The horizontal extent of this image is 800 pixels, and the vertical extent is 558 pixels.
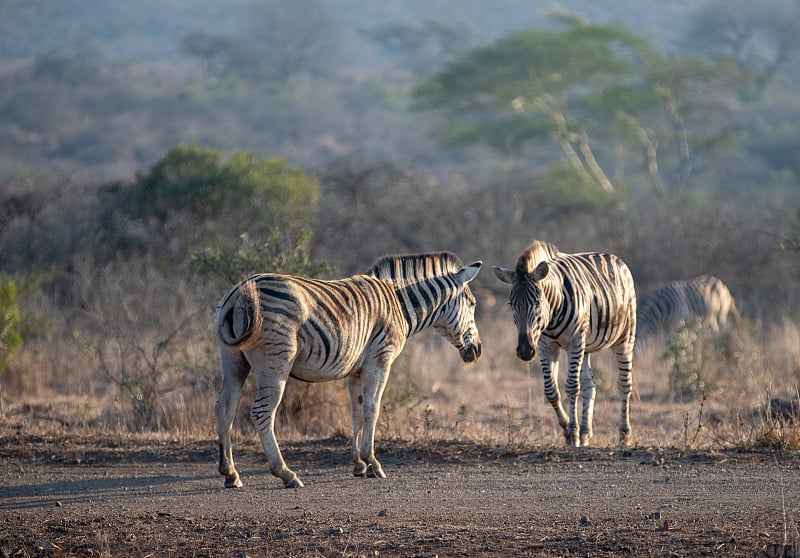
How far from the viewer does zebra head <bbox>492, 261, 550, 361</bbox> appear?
27.3 feet

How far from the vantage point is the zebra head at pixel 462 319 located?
816 cm

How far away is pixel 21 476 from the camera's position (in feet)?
25.5

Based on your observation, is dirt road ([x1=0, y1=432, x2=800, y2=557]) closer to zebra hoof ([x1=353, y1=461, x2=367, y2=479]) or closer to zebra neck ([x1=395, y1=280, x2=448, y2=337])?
zebra hoof ([x1=353, y1=461, x2=367, y2=479])

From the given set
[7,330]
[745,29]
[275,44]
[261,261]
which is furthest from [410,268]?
[275,44]

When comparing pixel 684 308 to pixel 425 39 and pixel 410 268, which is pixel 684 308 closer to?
pixel 410 268

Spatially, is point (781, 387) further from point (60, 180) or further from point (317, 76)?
point (317, 76)

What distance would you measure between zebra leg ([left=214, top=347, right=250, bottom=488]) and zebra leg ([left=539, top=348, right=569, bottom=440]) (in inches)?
115

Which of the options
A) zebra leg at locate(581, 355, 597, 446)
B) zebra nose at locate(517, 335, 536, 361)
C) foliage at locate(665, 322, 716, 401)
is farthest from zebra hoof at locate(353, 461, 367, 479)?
foliage at locate(665, 322, 716, 401)

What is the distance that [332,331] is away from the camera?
284 inches

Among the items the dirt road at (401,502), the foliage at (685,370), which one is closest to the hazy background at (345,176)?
the foliage at (685,370)

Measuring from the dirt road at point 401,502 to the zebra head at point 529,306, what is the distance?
890mm

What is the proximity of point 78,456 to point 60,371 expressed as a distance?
481 centimetres

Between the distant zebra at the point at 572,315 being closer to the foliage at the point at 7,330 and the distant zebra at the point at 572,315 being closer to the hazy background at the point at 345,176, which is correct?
the hazy background at the point at 345,176

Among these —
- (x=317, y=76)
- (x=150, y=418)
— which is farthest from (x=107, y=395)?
(x=317, y=76)
